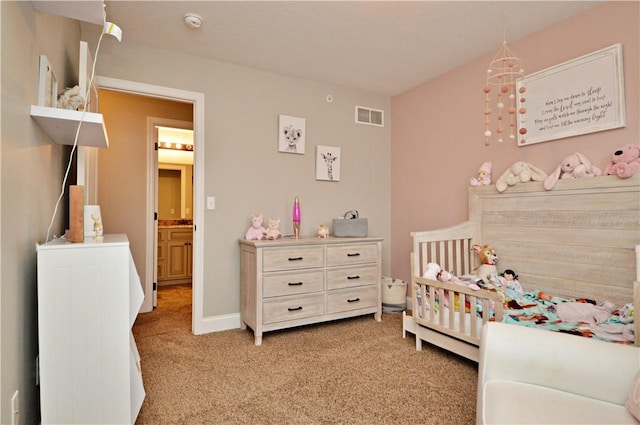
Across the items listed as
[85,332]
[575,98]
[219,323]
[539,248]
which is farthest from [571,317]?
[219,323]

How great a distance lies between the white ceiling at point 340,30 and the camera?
2.16 meters

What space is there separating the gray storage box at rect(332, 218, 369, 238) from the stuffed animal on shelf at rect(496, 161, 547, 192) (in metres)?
1.22

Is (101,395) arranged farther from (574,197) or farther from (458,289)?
(574,197)

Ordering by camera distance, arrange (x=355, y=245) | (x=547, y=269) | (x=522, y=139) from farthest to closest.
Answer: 1. (x=355, y=245)
2. (x=522, y=139)
3. (x=547, y=269)

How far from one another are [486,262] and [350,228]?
1.20 m

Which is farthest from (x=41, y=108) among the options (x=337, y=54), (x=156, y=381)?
(x=337, y=54)

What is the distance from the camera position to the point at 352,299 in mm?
2982

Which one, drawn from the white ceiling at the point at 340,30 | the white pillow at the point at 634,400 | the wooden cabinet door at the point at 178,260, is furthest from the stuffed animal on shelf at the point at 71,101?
the wooden cabinet door at the point at 178,260

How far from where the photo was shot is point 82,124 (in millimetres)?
1508

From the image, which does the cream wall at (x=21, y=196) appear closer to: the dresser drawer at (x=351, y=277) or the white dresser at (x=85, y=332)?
the white dresser at (x=85, y=332)

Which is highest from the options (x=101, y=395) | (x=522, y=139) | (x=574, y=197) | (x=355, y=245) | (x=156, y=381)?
(x=522, y=139)

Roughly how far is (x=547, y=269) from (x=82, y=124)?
9.43ft

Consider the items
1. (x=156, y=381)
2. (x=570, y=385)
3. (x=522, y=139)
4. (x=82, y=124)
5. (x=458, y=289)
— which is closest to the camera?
(x=570, y=385)

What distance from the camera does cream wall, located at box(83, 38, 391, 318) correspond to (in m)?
2.78
